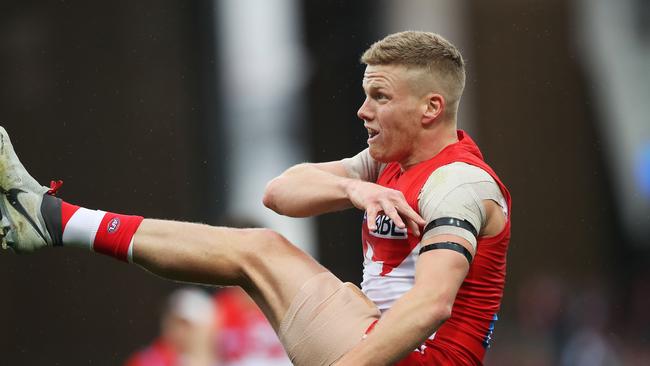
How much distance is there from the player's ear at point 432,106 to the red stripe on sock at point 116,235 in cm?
106

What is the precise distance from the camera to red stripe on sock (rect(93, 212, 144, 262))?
4.50 metres

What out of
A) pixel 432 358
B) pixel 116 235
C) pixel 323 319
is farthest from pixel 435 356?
pixel 116 235

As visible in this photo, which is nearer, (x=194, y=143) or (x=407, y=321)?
(x=407, y=321)

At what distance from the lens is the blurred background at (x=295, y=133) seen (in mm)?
9359

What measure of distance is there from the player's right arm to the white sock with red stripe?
544 millimetres

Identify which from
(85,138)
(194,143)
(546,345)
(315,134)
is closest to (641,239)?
(546,345)

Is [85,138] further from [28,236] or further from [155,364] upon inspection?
[28,236]

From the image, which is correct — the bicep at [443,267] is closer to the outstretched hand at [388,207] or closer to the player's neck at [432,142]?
the outstretched hand at [388,207]

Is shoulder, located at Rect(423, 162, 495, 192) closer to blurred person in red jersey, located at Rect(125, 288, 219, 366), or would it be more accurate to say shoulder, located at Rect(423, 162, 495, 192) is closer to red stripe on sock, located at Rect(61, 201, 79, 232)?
red stripe on sock, located at Rect(61, 201, 79, 232)

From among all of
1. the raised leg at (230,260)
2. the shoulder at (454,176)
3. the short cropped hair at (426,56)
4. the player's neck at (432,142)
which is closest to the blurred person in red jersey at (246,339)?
the raised leg at (230,260)

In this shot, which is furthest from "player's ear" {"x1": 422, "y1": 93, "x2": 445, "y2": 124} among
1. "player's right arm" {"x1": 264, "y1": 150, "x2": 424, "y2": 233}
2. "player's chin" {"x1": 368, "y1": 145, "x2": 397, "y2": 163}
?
"player's right arm" {"x1": 264, "y1": 150, "x2": 424, "y2": 233}

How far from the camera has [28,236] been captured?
4562 millimetres

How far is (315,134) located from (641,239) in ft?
17.1

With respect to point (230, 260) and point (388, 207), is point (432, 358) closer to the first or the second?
point (388, 207)
